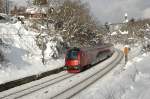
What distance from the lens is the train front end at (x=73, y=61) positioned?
28.7 metres

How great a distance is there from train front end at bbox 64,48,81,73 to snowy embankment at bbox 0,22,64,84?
7.01ft

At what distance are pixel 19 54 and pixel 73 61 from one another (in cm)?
617

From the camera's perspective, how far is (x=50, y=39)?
38438 millimetres

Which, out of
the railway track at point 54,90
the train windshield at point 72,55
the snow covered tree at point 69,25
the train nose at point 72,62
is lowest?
the railway track at point 54,90

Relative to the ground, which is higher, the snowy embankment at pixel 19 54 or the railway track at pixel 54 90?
the snowy embankment at pixel 19 54

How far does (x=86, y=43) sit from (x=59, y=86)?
29734 mm

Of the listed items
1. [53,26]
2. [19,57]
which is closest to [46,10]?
[53,26]

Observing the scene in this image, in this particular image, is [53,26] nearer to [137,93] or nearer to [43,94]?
[43,94]

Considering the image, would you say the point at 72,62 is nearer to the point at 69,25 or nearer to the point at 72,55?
the point at 72,55

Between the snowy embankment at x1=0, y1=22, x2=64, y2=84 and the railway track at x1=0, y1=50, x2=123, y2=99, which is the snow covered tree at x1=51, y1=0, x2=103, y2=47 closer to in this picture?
the snowy embankment at x1=0, y1=22, x2=64, y2=84

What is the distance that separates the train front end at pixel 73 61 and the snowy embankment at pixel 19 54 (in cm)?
214

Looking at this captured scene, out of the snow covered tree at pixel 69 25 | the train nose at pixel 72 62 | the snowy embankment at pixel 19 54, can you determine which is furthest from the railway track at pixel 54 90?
the snow covered tree at pixel 69 25

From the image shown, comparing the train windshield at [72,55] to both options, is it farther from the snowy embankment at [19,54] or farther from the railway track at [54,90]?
the railway track at [54,90]

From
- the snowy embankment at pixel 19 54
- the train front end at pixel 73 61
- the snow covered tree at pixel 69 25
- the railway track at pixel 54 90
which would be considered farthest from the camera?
the snow covered tree at pixel 69 25
